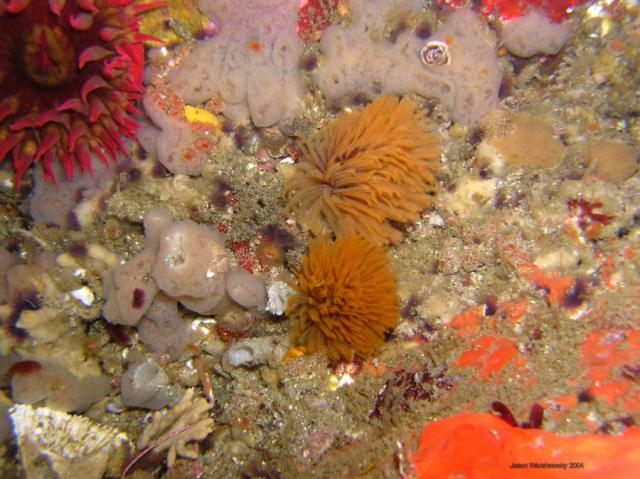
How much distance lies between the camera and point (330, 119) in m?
4.36

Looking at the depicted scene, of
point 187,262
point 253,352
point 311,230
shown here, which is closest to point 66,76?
point 187,262

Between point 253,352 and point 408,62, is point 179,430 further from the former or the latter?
point 408,62

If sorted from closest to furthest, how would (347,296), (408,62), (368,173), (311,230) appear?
(347,296) → (368,173) → (311,230) → (408,62)

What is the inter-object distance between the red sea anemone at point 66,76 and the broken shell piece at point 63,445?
2.32 metres

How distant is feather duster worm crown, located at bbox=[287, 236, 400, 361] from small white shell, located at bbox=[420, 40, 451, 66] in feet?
6.15

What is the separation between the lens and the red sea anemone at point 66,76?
347 centimetres

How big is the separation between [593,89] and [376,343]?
3.41m

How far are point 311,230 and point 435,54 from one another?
2.07 m

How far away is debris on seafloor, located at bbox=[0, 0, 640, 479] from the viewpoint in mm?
3693

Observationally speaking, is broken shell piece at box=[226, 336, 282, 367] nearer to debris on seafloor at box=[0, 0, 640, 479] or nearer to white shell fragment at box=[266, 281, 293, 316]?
debris on seafloor at box=[0, 0, 640, 479]

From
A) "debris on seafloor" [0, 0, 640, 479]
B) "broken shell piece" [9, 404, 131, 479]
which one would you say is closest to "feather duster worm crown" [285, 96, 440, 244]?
"debris on seafloor" [0, 0, 640, 479]

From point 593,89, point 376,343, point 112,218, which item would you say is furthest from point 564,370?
point 112,218

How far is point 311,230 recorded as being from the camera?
13.4 ft

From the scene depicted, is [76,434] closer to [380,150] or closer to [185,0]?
[380,150]
